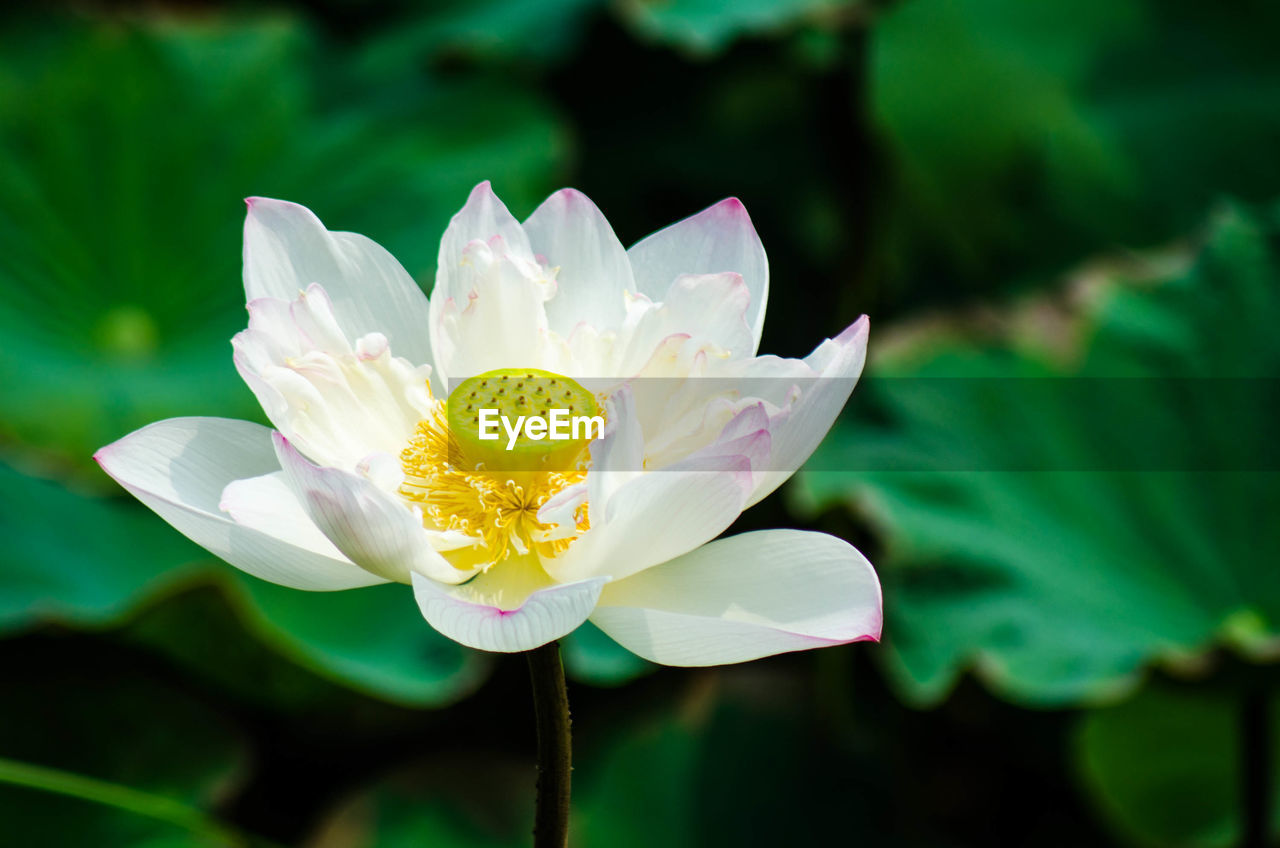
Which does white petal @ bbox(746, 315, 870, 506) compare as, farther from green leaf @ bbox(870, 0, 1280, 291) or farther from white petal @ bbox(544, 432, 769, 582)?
green leaf @ bbox(870, 0, 1280, 291)

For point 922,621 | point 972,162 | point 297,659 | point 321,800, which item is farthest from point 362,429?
point 972,162

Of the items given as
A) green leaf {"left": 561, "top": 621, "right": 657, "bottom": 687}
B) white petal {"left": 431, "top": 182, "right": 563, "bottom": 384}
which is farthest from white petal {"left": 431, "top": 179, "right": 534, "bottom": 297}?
green leaf {"left": 561, "top": 621, "right": 657, "bottom": 687}

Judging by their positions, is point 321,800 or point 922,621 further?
point 321,800

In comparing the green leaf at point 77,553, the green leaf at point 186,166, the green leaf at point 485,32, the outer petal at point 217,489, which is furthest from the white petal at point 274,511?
the green leaf at point 485,32

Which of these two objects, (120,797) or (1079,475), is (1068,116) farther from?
(120,797)

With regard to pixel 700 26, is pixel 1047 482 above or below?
below

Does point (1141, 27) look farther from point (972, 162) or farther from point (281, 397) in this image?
point (281, 397)

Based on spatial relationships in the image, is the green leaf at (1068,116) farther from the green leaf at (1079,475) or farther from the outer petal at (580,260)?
the outer petal at (580,260)

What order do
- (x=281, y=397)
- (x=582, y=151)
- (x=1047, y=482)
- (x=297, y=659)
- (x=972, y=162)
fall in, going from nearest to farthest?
(x=281, y=397)
(x=297, y=659)
(x=1047, y=482)
(x=972, y=162)
(x=582, y=151)
